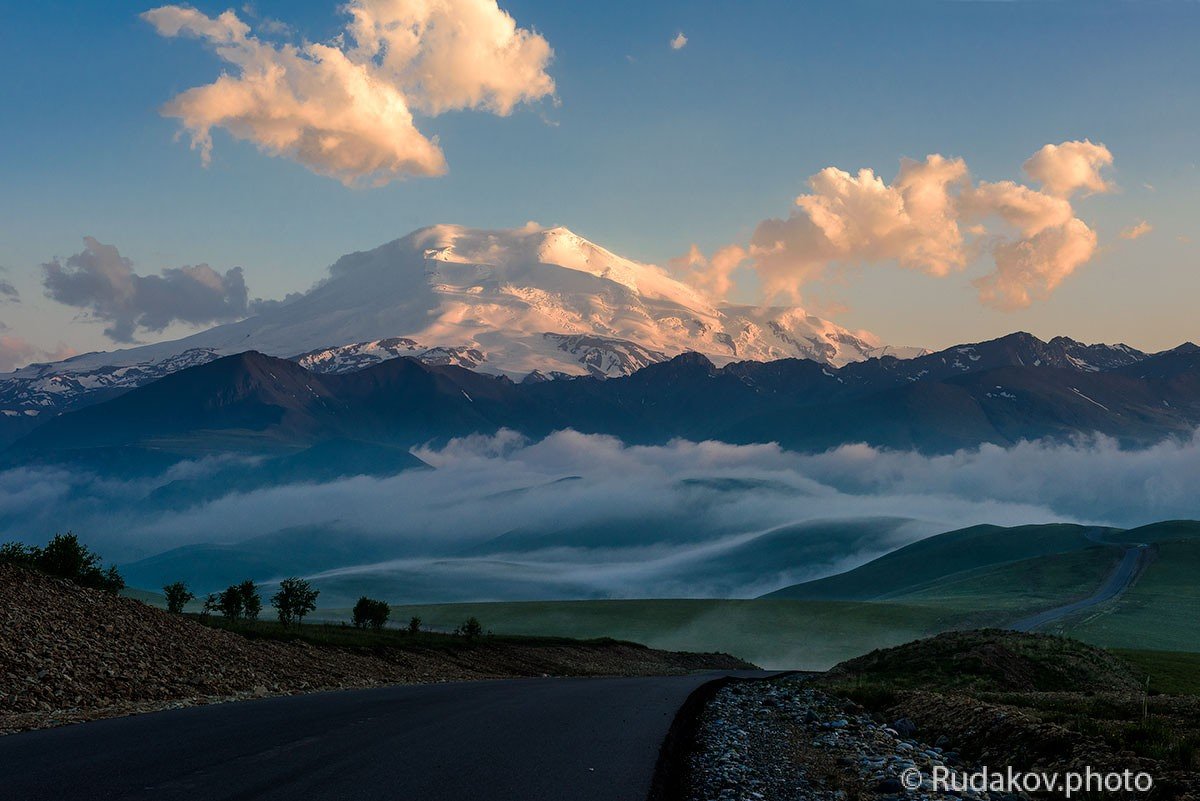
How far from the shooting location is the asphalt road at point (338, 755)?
17.1 m

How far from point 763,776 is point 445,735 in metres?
7.82

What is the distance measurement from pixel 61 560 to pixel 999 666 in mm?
50855

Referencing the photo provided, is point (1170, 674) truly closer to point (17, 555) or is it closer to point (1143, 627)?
point (17, 555)

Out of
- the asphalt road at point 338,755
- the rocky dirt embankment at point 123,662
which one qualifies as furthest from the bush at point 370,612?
the asphalt road at point 338,755

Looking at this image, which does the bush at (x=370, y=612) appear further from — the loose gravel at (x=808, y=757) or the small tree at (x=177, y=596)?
the loose gravel at (x=808, y=757)

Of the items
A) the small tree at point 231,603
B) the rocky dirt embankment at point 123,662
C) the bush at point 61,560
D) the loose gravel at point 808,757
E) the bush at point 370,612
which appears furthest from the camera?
the bush at point 370,612

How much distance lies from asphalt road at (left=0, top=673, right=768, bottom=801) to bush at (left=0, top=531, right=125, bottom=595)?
1403 centimetres

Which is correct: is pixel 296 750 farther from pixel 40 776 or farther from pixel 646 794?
pixel 646 794

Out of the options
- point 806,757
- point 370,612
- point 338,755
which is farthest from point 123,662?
point 370,612

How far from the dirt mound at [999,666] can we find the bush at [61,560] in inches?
1561

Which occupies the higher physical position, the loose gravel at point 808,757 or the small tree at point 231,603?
the small tree at point 231,603

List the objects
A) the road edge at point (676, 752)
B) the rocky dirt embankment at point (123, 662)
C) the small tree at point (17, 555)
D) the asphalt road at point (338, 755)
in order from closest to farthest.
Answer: the asphalt road at point (338, 755) → the road edge at point (676, 752) → the rocky dirt embankment at point (123, 662) → the small tree at point (17, 555)

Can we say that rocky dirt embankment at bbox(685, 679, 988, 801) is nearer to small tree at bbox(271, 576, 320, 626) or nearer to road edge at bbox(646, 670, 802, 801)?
road edge at bbox(646, 670, 802, 801)

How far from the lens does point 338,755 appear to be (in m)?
20.4
